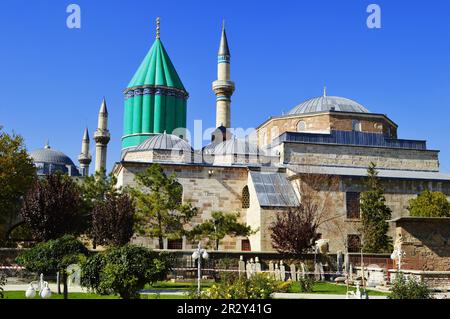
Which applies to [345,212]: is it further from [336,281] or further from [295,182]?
[336,281]

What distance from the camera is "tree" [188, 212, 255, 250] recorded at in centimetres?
2148

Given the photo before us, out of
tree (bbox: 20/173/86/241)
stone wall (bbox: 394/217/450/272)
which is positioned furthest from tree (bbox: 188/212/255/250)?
stone wall (bbox: 394/217/450/272)

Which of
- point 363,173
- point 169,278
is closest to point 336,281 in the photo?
point 169,278

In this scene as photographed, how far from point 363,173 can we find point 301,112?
6078mm

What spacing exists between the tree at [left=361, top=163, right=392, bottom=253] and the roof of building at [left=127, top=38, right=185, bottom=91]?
59.3ft

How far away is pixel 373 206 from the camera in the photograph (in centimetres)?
2328

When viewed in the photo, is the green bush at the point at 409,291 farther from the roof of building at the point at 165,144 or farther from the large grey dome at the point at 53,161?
the large grey dome at the point at 53,161

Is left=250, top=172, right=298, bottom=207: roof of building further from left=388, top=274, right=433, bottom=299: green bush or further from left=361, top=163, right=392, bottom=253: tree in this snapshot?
left=388, top=274, right=433, bottom=299: green bush

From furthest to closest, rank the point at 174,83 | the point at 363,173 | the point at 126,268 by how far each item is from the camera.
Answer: the point at 174,83 → the point at 363,173 → the point at 126,268

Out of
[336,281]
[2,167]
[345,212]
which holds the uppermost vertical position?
[2,167]

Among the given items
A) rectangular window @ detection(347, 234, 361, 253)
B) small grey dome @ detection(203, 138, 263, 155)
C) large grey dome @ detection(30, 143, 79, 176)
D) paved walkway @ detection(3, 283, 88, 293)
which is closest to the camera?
paved walkway @ detection(3, 283, 88, 293)

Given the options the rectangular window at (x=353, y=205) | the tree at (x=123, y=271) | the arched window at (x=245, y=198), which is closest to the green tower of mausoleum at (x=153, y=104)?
the arched window at (x=245, y=198)

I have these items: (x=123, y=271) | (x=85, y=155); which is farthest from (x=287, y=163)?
(x=85, y=155)

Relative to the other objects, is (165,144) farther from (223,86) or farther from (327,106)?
(327,106)
